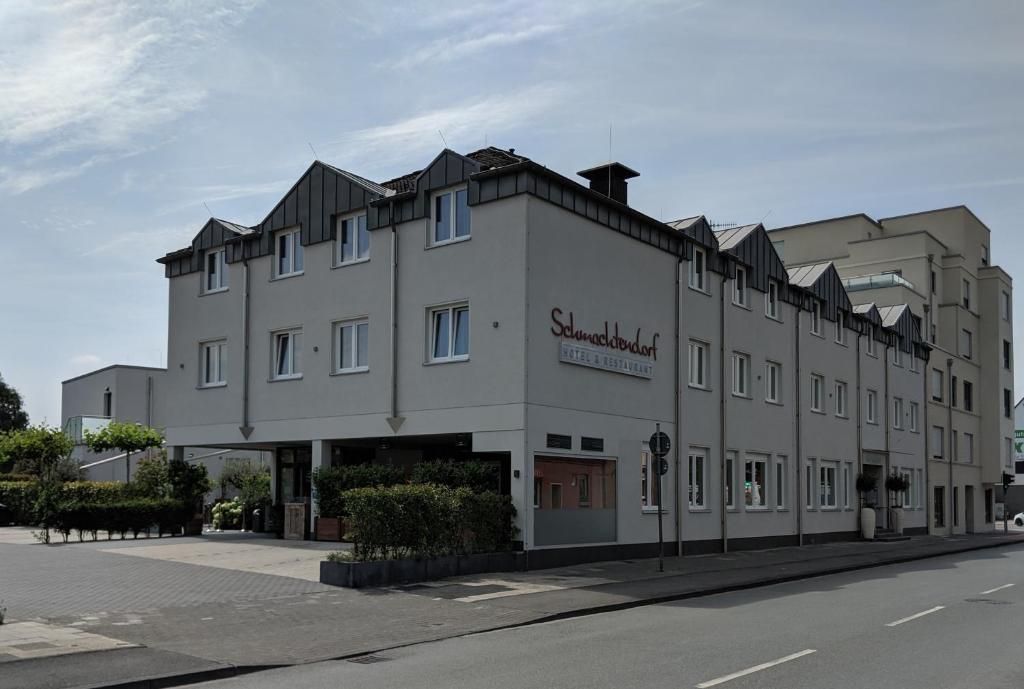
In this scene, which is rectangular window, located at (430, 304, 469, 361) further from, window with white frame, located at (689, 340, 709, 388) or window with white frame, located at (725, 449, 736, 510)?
window with white frame, located at (725, 449, 736, 510)

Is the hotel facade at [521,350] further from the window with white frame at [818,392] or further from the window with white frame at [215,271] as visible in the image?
the window with white frame at [818,392]

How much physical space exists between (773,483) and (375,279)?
14612 mm

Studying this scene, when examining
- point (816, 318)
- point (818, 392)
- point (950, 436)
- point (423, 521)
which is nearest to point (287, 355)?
point (423, 521)

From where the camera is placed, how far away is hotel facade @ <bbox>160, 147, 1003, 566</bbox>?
21.7 meters

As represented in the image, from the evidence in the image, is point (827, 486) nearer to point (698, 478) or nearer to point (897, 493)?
point (897, 493)

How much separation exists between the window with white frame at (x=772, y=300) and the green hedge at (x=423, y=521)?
1528 centimetres

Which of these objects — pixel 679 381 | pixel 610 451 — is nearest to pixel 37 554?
pixel 610 451

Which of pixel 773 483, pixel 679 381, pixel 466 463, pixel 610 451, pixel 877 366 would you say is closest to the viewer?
pixel 466 463

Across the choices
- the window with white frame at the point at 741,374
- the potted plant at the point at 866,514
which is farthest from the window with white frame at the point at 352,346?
the potted plant at the point at 866,514

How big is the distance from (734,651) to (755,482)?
66.7ft

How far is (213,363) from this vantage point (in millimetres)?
29391

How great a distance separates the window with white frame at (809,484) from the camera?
34375mm

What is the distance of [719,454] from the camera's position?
28250 mm

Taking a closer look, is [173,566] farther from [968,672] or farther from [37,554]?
[968,672]
